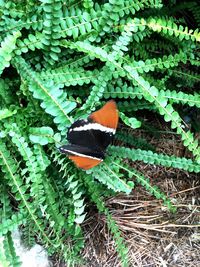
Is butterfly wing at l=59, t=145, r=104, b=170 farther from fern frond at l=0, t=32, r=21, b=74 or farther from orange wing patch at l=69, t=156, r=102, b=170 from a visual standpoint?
fern frond at l=0, t=32, r=21, b=74

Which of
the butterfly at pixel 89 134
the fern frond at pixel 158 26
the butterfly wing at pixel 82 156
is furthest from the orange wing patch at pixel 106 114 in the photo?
the fern frond at pixel 158 26

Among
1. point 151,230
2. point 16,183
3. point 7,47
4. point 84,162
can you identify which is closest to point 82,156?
point 84,162

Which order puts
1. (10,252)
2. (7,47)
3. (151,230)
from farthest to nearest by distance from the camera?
(151,230) < (10,252) < (7,47)

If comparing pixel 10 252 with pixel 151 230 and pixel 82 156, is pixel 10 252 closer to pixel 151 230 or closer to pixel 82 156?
pixel 82 156

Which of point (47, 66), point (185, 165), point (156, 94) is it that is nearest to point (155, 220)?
point (185, 165)

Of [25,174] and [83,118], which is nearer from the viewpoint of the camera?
[83,118]

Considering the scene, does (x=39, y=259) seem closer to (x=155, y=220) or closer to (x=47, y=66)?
(x=155, y=220)
